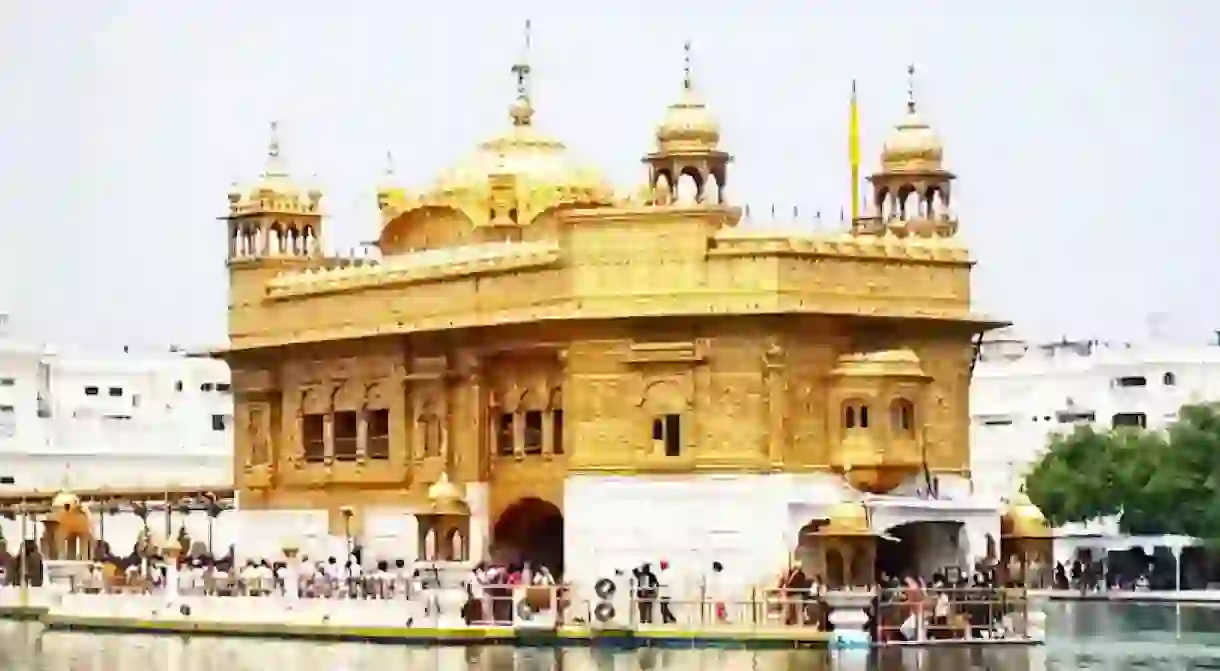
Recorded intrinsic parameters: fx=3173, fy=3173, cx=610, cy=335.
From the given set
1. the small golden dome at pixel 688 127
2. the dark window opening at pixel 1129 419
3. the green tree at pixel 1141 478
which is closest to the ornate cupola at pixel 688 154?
the small golden dome at pixel 688 127

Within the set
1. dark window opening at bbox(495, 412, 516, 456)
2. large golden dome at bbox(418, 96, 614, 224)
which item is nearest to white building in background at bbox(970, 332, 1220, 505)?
large golden dome at bbox(418, 96, 614, 224)

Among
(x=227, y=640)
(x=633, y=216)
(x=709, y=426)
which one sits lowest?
(x=227, y=640)

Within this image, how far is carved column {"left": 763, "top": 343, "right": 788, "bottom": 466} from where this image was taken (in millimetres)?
40250

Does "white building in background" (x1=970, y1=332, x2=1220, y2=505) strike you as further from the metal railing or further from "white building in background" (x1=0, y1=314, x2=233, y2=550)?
the metal railing

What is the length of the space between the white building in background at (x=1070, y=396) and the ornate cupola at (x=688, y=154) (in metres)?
30.2

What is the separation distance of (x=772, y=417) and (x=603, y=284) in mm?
2897

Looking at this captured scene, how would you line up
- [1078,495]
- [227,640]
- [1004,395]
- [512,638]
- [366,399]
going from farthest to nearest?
1. [1004,395]
2. [1078,495]
3. [366,399]
4. [227,640]
5. [512,638]

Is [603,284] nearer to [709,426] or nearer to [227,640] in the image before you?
[709,426]

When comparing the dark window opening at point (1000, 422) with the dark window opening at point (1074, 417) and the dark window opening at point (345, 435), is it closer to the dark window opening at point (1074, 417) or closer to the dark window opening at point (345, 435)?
the dark window opening at point (1074, 417)

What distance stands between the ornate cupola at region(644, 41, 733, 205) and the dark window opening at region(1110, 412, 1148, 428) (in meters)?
32.5

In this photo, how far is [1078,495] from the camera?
213 ft

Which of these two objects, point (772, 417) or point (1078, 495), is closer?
point (772, 417)

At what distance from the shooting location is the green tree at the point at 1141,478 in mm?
63406

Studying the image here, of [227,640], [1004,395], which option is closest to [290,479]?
[227,640]
